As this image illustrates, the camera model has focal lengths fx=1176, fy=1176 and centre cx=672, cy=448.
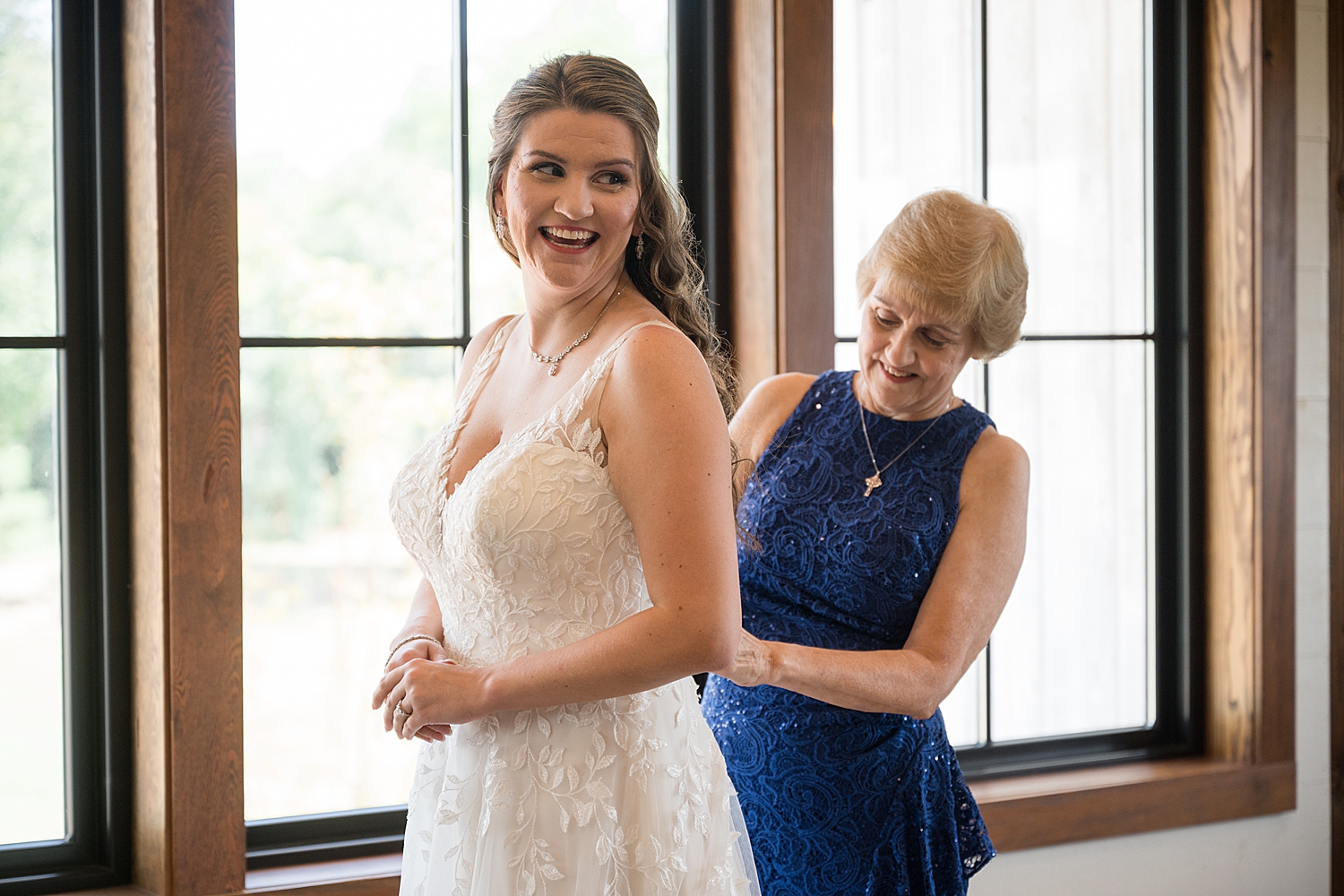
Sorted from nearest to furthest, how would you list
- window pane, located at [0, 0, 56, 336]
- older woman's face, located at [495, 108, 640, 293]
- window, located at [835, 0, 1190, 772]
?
1. older woman's face, located at [495, 108, 640, 293]
2. window pane, located at [0, 0, 56, 336]
3. window, located at [835, 0, 1190, 772]

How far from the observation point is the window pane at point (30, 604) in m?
2.08

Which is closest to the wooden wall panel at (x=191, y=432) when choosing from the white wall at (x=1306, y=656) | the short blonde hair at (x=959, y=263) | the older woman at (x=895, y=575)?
→ the older woman at (x=895, y=575)

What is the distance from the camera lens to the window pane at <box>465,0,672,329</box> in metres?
2.34

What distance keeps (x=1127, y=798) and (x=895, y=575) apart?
1403 mm

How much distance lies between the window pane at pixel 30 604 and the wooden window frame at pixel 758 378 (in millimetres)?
155

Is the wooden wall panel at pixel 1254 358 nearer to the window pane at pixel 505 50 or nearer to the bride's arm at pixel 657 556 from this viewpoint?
the window pane at pixel 505 50

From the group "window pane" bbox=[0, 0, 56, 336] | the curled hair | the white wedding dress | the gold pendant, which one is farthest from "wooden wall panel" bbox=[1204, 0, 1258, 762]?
"window pane" bbox=[0, 0, 56, 336]

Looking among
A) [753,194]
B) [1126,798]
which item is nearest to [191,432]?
[753,194]

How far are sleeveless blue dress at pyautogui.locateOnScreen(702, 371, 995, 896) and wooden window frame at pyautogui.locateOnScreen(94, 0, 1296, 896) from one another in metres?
0.69

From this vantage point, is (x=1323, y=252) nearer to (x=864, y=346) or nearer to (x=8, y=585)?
(x=864, y=346)

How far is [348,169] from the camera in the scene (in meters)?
2.26

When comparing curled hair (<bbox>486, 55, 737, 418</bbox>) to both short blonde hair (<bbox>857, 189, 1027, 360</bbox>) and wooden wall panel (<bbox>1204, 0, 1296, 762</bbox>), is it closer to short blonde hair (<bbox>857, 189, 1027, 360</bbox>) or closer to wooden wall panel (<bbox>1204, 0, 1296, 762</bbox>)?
short blonde hair (<bbox>857, 189, 1027, 360</bbox>)

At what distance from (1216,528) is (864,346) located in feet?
5.25

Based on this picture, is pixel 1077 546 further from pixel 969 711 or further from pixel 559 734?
pixel 559 734
